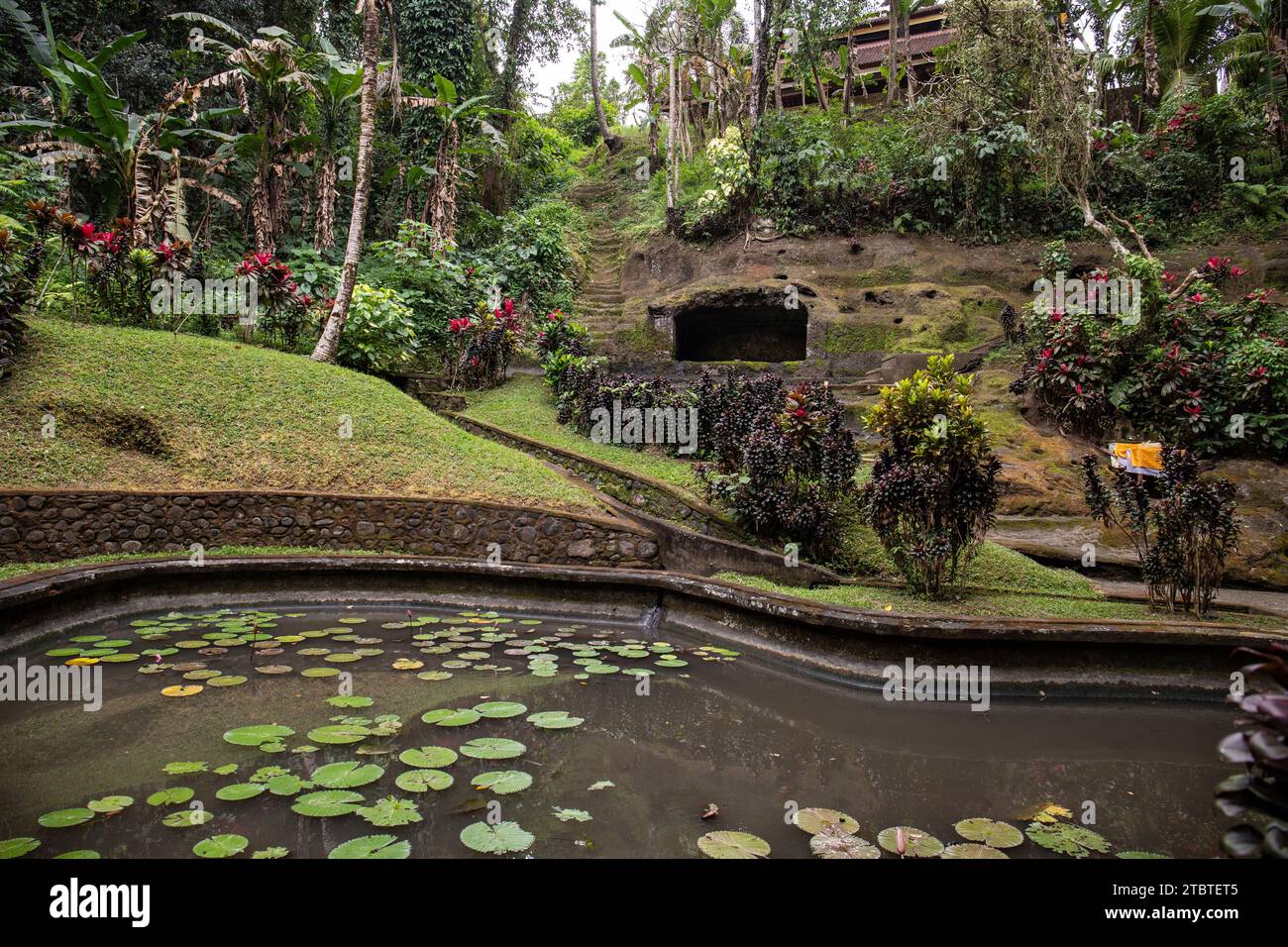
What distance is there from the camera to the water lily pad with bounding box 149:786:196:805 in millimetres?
2480

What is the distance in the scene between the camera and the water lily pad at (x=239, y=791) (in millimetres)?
2514

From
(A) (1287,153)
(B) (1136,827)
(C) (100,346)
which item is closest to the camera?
(B) (1136,827)

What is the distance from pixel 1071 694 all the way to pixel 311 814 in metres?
4.52

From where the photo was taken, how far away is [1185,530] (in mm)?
5129

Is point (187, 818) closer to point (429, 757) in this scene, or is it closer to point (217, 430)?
point (429, 757)

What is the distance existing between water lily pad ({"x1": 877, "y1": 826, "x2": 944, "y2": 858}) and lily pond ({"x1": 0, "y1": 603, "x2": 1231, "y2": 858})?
0.02 m

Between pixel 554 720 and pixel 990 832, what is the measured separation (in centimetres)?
204

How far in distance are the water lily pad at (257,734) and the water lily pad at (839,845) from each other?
2.41m

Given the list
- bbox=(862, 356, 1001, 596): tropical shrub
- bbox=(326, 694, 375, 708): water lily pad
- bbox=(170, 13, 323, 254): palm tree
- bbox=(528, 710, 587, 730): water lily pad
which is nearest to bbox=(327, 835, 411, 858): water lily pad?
bbox=(528, 710, 587, 730): water lily pad

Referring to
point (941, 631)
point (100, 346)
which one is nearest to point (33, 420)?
point (100, 346)

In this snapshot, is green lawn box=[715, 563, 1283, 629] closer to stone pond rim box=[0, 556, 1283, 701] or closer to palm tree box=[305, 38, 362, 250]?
stone pond rim box=[0, 556, 1283, 701]

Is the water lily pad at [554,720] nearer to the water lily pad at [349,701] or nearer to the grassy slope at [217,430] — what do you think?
the water lily pad at [349,701]

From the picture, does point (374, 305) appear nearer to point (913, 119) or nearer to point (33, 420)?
point (33, 420)

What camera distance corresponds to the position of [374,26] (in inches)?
354
